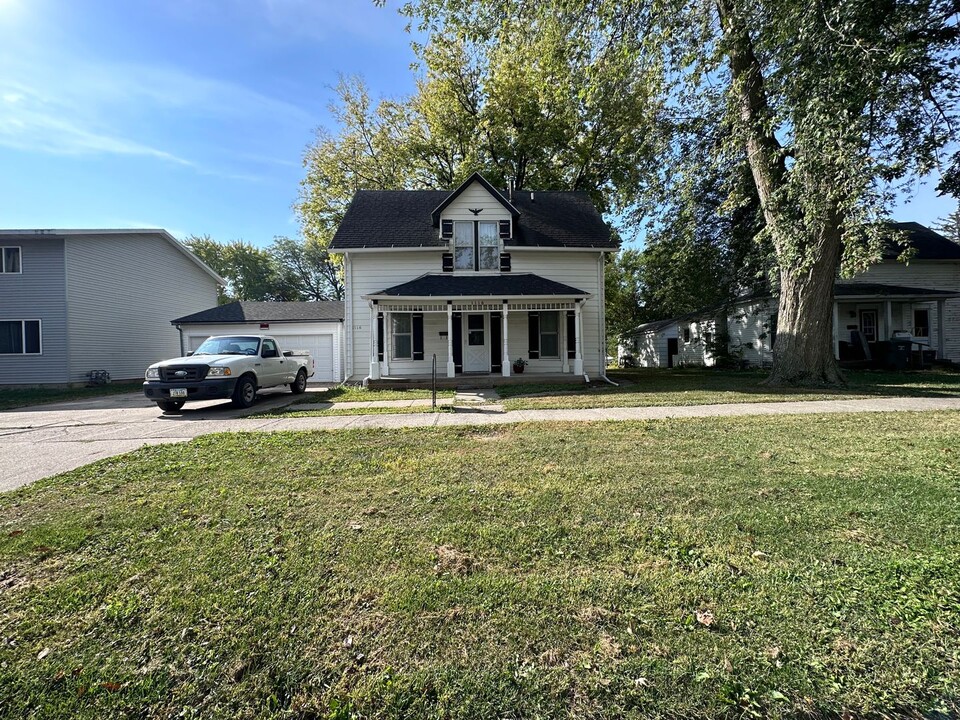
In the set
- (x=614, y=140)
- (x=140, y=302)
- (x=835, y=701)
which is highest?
(x=614, y=140)

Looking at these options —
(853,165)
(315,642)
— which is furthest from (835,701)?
(853,165)

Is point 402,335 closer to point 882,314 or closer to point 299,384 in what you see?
point 299,384

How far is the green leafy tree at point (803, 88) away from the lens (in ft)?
24.9

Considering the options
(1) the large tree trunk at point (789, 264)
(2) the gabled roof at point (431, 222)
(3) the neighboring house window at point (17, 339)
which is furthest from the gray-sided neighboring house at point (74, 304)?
(1) the large tree trunk at point (789, 264)

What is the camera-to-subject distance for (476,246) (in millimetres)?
15812

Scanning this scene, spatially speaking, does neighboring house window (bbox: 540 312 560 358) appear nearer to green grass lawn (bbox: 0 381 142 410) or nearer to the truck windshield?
the truck windshield

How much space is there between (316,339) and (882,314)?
26803mm

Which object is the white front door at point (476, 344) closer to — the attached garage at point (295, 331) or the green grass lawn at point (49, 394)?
the attached garage at point (295, 331)

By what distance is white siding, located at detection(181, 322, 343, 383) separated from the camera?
718 inches

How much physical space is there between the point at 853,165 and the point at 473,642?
1060 cm

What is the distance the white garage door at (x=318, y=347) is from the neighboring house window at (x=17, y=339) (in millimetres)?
9953

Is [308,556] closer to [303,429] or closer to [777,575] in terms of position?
[777,575]

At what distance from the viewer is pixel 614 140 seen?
22.5 metres

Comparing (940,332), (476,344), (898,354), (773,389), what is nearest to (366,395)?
(476,344)
